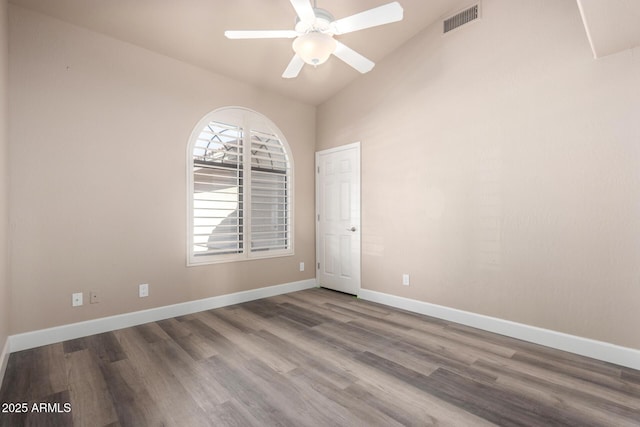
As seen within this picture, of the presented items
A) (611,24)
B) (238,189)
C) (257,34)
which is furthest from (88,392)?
(611,24)

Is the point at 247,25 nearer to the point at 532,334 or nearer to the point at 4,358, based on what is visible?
the point at 4,358

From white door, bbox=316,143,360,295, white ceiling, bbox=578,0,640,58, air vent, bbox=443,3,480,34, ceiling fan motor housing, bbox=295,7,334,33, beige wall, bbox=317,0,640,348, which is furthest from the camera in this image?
white door, bbox=316,143,360,295

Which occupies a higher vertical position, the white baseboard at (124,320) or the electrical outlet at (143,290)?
the electrical outlet at (143,290)

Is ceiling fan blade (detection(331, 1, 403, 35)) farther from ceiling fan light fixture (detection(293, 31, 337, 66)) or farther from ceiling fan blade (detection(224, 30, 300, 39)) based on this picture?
ceiling fan blade (detection(224, 30, 300, 39))

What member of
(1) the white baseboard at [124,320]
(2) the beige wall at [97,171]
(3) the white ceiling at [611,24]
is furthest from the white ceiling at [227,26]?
(1) the white baseboard at [124,320]

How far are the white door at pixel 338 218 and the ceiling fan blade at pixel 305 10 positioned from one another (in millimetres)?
2327

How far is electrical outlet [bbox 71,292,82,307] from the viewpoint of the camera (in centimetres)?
287

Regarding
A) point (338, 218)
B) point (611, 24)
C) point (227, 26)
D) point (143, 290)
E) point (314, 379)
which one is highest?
point (227, 26)

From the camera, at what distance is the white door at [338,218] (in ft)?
14.3

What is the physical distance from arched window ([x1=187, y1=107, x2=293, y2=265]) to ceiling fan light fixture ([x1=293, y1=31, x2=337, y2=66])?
78.6 inches

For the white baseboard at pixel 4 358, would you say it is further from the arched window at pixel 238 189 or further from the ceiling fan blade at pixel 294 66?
the ceiling fan blade at pixel 294 66

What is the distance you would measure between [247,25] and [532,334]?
13.2 ft

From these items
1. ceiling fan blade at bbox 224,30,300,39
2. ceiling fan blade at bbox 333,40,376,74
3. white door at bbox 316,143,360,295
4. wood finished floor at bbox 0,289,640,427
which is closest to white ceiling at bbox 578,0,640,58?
ceiling fan blade at bbox 333,40,376,74

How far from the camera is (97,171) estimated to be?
301cm
